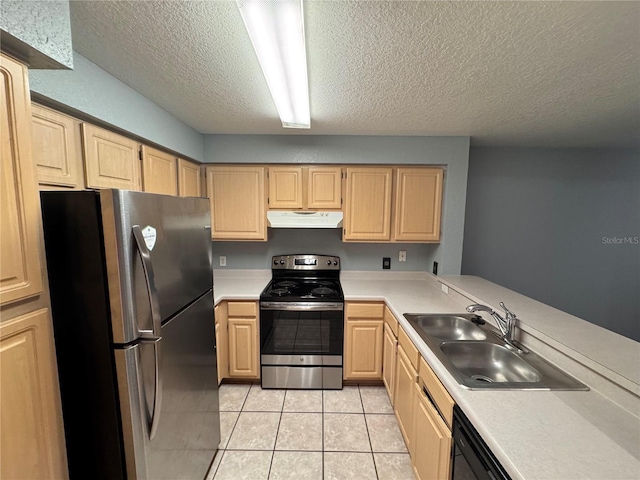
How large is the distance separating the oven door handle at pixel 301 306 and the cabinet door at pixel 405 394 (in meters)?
0.64

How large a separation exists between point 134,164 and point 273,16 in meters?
1.34

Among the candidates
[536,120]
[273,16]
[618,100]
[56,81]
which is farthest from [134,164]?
[618,100]

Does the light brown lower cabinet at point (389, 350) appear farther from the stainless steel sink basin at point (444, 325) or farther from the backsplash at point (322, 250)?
the backsplash at point (322, 250)

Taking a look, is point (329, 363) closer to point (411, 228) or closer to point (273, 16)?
point (411, 228)

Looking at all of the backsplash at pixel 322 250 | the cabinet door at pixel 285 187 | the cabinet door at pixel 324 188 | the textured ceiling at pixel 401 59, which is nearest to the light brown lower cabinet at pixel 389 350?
the backsplash at pixel 322 250

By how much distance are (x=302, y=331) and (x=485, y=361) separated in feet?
4.60

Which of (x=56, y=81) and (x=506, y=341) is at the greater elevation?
(x=56, y=81)

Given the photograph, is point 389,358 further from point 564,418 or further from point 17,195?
point 17,195

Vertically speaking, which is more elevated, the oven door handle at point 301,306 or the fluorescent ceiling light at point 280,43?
the fluorescent ceiling light at point 280,43

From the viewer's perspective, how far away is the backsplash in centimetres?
281

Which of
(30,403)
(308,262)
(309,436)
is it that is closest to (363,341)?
(309,436)

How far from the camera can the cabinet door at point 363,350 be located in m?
2.27

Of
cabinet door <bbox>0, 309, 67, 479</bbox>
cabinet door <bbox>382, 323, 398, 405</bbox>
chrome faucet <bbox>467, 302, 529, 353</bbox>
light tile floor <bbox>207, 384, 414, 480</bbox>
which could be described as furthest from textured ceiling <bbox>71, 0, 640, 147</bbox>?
light tile floor <bbox>207, 384, 414, 480</bbox>

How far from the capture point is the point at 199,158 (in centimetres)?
238
